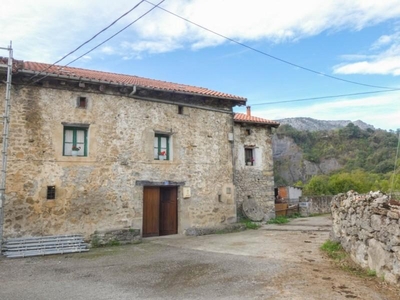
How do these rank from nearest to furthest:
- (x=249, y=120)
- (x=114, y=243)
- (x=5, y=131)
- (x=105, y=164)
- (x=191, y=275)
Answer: (x=191, y=275) → (x=5, y=131) → (x=114, y=243) → (x=105, y=164) → (x=249, y=120)

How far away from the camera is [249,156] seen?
15.1 metres

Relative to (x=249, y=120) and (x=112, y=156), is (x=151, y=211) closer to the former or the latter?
(x=112, y=156)

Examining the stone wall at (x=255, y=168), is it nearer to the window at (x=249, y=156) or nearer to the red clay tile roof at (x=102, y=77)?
the window at (x=249, y=156)

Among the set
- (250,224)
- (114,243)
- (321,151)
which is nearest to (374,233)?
(114,243)

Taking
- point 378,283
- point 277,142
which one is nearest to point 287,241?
point 378,283

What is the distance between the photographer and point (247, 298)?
4648 millimetres

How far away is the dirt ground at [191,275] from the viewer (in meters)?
4.92

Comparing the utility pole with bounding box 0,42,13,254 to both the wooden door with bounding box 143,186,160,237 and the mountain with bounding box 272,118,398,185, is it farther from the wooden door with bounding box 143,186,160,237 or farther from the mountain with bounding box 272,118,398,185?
the mountain with bounding box 272,118,398,185

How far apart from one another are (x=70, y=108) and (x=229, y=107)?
622 cm

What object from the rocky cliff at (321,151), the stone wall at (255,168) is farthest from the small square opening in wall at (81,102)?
the rocky cliff at (321,151)

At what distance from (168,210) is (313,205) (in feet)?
39.6

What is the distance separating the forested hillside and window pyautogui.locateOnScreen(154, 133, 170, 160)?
3469cm

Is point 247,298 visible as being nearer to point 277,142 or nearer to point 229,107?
point 229,107

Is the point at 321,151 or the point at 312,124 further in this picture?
the point at 312,124
